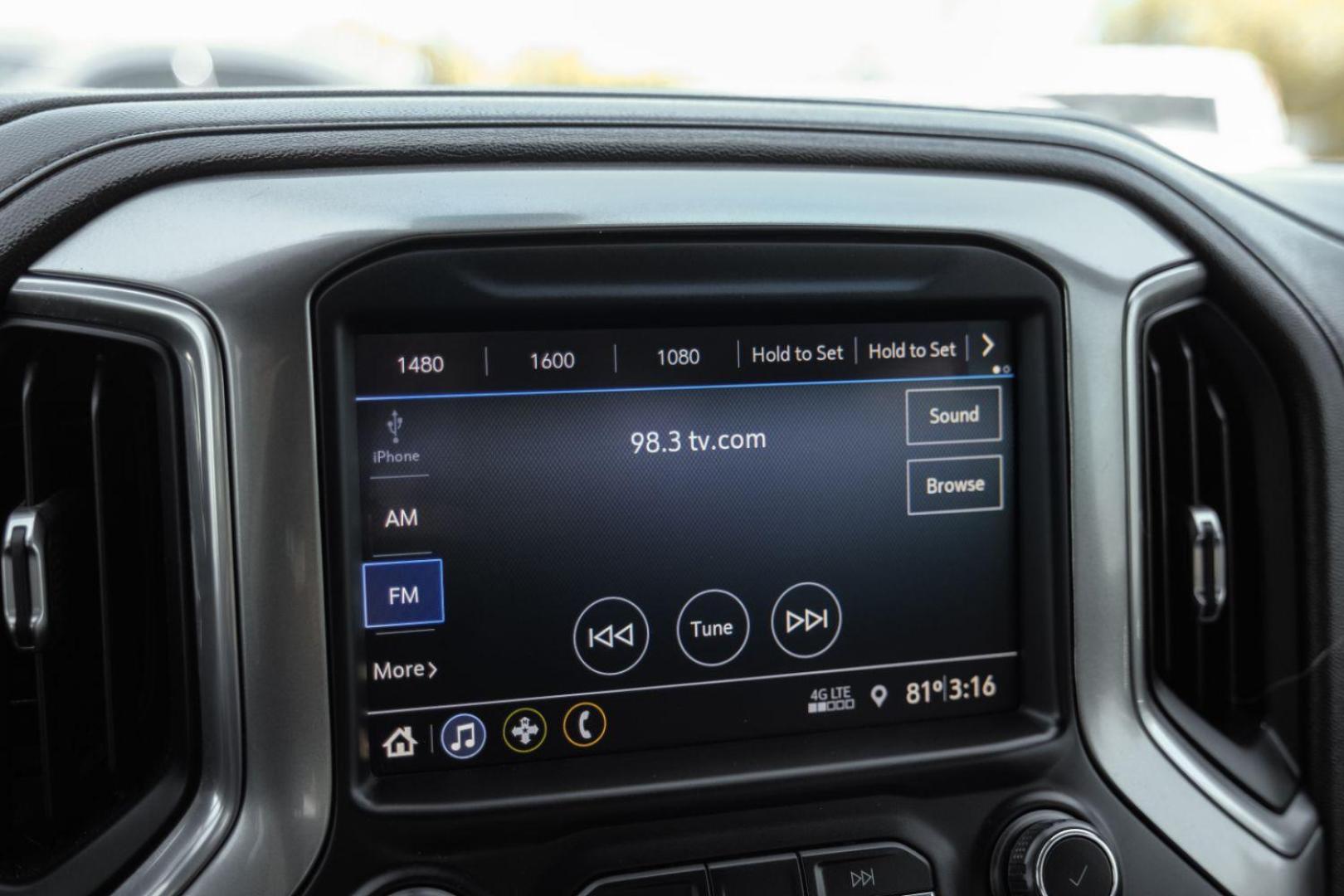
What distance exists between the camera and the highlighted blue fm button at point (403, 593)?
1.20 m

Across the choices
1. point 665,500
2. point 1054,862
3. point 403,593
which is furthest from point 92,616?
point 1054,862

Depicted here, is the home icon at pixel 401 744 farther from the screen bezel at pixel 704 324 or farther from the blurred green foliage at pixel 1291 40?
the blurred green foliage at pixel 1291 40

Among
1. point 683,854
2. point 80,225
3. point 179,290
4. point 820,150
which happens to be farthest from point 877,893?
point 80,225

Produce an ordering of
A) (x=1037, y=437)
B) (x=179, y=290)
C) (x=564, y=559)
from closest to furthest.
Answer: (x=179, y=290)
(x=564, y=559)
(x=1037, y=437)

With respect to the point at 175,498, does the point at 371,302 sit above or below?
above

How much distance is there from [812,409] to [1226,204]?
1.88ft

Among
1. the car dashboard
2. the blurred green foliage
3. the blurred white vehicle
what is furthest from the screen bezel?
the blurred green foliage

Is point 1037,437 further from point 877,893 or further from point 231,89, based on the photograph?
point 231,89

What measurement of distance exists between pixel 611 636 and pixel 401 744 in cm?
24

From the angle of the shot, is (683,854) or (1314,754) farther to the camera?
(1314,754)

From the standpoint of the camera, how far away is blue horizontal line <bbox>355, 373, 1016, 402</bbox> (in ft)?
3.93

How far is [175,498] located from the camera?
3.69 ft

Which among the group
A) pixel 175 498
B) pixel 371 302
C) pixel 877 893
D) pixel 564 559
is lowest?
pixel 877 893

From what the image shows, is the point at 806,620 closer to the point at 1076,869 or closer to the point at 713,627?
the point at 713,627
